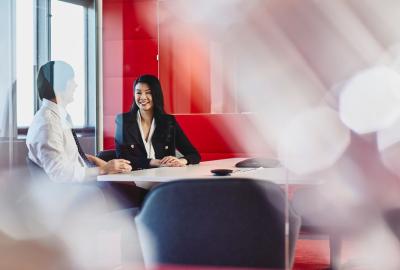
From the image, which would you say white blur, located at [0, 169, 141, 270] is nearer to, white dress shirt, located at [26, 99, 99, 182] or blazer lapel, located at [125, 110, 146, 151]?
white dress shirt, located at [26, 99, 99, 182]

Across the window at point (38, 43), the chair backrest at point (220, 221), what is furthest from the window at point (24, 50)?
the chair backrest at point (220, 221)

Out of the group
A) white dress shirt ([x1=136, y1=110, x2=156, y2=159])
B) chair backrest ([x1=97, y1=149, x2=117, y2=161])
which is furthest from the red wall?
chair backrest ([x1=97, y1=149, x2=117, y2=161])

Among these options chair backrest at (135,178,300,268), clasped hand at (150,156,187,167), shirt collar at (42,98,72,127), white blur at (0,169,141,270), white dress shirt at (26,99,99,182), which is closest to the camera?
chair backrest at (135,178,300,268)

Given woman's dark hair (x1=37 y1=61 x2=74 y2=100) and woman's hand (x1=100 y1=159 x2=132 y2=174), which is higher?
woman's dark hair (x1=37 y1=61 x2=74 y2=100)

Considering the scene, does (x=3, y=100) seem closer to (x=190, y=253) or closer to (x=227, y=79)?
(x=227, y=79)

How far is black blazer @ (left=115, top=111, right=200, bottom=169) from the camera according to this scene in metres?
2.62

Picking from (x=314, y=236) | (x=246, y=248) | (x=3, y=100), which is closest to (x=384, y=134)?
(x=314, y=236)

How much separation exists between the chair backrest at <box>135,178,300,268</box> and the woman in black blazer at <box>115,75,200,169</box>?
147 centimetres

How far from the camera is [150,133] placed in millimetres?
2672

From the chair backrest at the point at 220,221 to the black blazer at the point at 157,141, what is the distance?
1491 millimetres

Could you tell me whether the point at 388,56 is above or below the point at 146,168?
above

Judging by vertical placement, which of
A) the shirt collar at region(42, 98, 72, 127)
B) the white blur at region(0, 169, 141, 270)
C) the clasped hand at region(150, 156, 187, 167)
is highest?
the shirt collar at region(42, 98, 72, 127)

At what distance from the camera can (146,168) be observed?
2.47m

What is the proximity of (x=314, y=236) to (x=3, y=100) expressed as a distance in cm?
186
